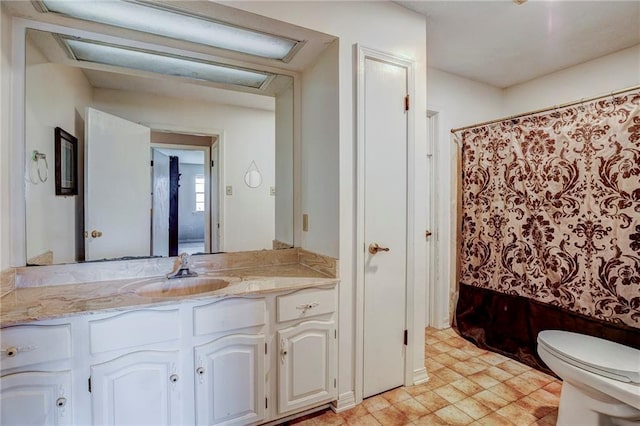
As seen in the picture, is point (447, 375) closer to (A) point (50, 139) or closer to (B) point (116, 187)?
(B) point (116, 187)

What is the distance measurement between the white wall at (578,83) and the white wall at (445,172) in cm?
48

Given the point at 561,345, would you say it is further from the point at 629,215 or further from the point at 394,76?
the point at 394,76

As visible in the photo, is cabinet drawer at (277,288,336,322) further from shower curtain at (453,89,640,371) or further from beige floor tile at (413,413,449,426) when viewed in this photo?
shower curtain at (453,89,640,371)

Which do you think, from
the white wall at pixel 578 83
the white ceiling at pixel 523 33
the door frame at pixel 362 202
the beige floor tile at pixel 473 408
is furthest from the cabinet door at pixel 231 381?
the white wall at pixel 578 83

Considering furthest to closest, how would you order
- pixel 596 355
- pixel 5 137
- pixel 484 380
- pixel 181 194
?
1. pixel 484 380
2. pixel 181 194
3. pixel 596 355
4. pixel 5 137

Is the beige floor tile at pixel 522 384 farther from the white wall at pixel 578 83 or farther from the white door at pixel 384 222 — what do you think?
the white wall at pixel 578 83

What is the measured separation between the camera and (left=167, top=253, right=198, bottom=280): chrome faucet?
1.73 metres

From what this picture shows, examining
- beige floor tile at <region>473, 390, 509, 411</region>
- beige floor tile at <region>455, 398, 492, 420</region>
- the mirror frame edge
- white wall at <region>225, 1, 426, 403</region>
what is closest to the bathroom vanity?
white wall at <region>225, 1, 426, 403</region>

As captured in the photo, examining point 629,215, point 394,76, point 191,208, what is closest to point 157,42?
point 191,208

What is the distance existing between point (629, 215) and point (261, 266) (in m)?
2.26

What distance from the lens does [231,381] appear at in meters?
1.50

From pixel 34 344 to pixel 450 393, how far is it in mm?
2131

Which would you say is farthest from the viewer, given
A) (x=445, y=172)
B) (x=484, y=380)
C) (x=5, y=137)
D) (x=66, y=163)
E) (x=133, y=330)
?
(x=445, y=172)

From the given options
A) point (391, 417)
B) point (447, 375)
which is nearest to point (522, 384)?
point (447, 375)
